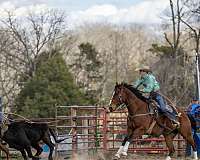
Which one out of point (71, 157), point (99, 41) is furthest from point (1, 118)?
point (99, 41)

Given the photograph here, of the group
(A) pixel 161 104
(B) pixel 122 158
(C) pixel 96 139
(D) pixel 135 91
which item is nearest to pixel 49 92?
(C) pixel 96 139

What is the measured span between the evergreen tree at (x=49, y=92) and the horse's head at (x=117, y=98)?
19.6m

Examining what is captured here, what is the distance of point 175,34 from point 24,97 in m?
11.0

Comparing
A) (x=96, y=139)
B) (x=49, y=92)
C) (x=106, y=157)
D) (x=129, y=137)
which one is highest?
(x=129, y=137)

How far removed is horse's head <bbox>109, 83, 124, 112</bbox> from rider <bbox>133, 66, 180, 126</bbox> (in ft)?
1.89

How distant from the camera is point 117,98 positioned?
1428 centimetres

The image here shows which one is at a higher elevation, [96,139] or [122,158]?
[96,139]

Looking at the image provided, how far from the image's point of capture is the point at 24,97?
118 feet

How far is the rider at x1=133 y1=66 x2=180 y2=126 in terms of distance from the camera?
Result: 1456 centimetres

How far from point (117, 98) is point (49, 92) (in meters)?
20.8

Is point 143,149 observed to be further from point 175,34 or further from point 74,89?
point 175,34

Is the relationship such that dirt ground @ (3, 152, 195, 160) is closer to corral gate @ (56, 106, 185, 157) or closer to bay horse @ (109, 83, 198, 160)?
corral gate @ (56, 106, 185, 157)

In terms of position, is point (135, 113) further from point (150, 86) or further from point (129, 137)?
point (150, 86)

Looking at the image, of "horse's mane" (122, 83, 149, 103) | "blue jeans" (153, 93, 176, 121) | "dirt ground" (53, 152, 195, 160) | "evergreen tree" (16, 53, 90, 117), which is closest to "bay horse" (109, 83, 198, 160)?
"horse's mane" (122, 83, 149, 103)
